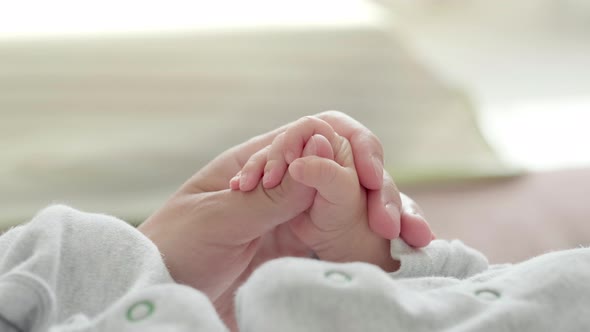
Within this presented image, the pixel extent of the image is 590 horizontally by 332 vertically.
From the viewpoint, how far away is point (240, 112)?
135cm

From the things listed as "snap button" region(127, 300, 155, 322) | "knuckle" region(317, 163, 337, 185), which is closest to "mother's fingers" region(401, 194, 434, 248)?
"knuckle" region(317, 163, 337, 185)

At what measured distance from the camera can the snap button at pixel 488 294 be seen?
59 cm

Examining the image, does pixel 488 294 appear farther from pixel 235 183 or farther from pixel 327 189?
pixel 235 183

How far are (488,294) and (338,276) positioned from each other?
12cm

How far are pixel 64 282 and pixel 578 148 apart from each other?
1.15 meters

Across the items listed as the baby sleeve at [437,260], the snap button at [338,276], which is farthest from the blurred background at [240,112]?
the snap button at [338,276]

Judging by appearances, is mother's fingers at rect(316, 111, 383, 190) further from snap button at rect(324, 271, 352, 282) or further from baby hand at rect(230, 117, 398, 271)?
snap button at rect(324, 271, 352, 282)

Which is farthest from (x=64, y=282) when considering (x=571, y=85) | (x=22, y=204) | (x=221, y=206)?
(x=571, y=85)

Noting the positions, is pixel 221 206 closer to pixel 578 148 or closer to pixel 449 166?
pixel 449 166

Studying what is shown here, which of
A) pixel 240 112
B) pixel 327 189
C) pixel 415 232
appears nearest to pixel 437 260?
pixel 415 232

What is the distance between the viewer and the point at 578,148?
153 cm

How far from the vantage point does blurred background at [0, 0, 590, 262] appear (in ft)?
3.99

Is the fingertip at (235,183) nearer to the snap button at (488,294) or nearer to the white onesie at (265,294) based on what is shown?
the white onesie at (265,294)

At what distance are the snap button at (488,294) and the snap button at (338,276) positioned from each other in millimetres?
106
